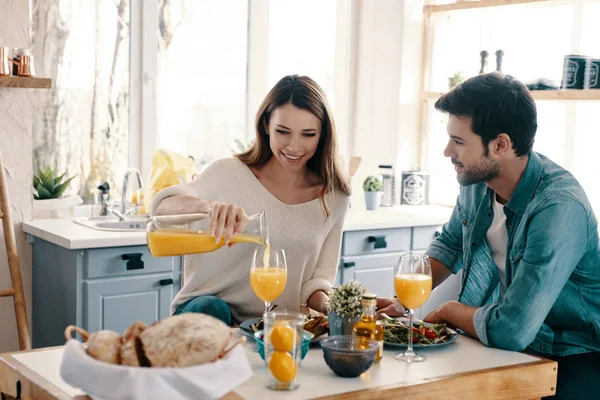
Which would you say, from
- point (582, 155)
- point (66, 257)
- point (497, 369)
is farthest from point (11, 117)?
point (582, 155)

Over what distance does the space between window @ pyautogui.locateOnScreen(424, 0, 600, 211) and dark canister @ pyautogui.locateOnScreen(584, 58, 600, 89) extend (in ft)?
0.49

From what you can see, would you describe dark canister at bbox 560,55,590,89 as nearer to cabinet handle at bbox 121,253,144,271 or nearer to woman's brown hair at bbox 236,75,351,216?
woman's brown hair at bbox 236,75,351,216

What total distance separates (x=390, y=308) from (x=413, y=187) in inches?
103

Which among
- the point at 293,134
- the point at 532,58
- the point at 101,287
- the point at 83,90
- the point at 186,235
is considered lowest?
the point at 101,287

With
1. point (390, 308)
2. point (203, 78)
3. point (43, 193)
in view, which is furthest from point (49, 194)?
point (390, 308)

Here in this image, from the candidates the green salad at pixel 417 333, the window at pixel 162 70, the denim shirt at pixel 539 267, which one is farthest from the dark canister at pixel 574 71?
the green salad at pixel 417 333

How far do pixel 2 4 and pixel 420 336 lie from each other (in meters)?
2.48

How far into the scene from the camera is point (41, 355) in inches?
70.4

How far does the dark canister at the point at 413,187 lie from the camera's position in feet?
15.8

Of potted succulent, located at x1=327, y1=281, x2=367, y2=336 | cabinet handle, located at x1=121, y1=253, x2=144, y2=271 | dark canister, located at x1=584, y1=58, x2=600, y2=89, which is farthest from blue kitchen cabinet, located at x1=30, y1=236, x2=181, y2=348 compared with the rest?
dark canister, located at x1=584, y1=58, x2=600, y2=89

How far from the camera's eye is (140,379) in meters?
1.37

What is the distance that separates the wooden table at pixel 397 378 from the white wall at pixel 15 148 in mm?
1854

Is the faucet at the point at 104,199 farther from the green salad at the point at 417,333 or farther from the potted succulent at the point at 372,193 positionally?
the green salad at the point at 417,333

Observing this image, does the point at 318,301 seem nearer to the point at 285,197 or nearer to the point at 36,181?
the point at 285,197
